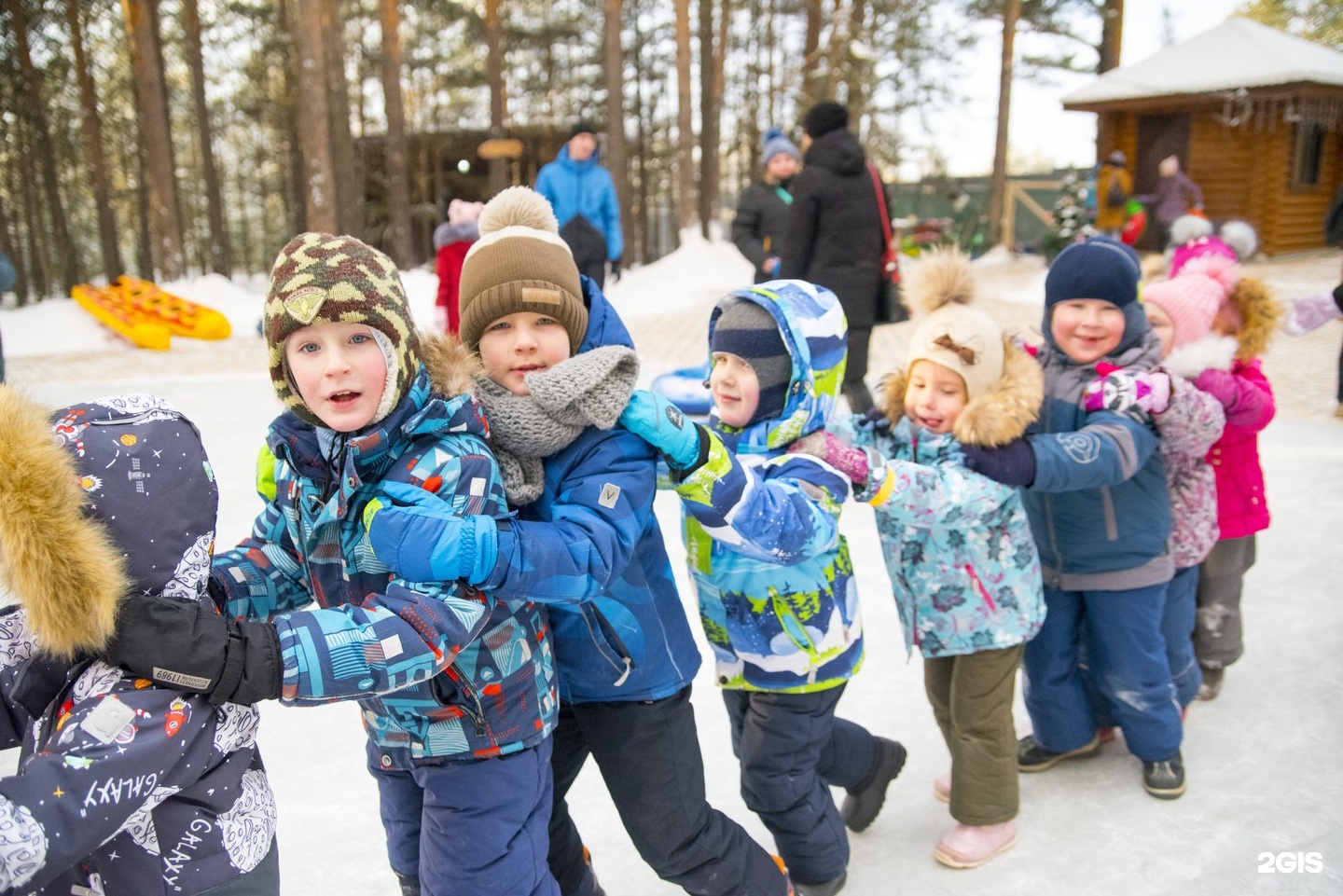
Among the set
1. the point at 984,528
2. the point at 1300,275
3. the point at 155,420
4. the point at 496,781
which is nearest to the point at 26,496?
the point at 155,420

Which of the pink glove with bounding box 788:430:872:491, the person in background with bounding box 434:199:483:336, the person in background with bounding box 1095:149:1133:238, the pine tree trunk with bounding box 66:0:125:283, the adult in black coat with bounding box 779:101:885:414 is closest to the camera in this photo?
the pink glove with bounding box 788:430:872:491

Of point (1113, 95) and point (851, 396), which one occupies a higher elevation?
point (1113, 95)

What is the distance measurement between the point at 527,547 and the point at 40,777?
2.14 ft

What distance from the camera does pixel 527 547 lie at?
59.0 inches

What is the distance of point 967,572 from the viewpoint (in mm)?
2328

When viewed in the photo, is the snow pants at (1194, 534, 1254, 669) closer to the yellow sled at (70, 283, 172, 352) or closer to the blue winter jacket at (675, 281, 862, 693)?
the blue winter jacket at (675, 281, 862, 693)

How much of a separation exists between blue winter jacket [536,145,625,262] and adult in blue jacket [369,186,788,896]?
19.8 ft

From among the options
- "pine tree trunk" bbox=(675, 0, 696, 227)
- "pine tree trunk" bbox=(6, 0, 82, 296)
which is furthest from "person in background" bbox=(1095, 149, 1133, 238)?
"pine tree trunk" bbox=(6, 0, 82, 296)

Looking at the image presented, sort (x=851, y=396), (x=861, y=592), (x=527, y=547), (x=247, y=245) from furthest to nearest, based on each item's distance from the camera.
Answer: (x=247, y=245)
(x=851, y=396)
(x=861, y=592)
(x=527, y=547)

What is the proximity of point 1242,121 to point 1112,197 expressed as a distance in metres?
4.21

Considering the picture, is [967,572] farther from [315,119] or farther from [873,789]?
[315,119]

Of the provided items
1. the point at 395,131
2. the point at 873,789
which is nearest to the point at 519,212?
the point at 873,789

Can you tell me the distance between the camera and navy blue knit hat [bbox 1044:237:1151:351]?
2.49m

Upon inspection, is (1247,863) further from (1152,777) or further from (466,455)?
(466,455)
